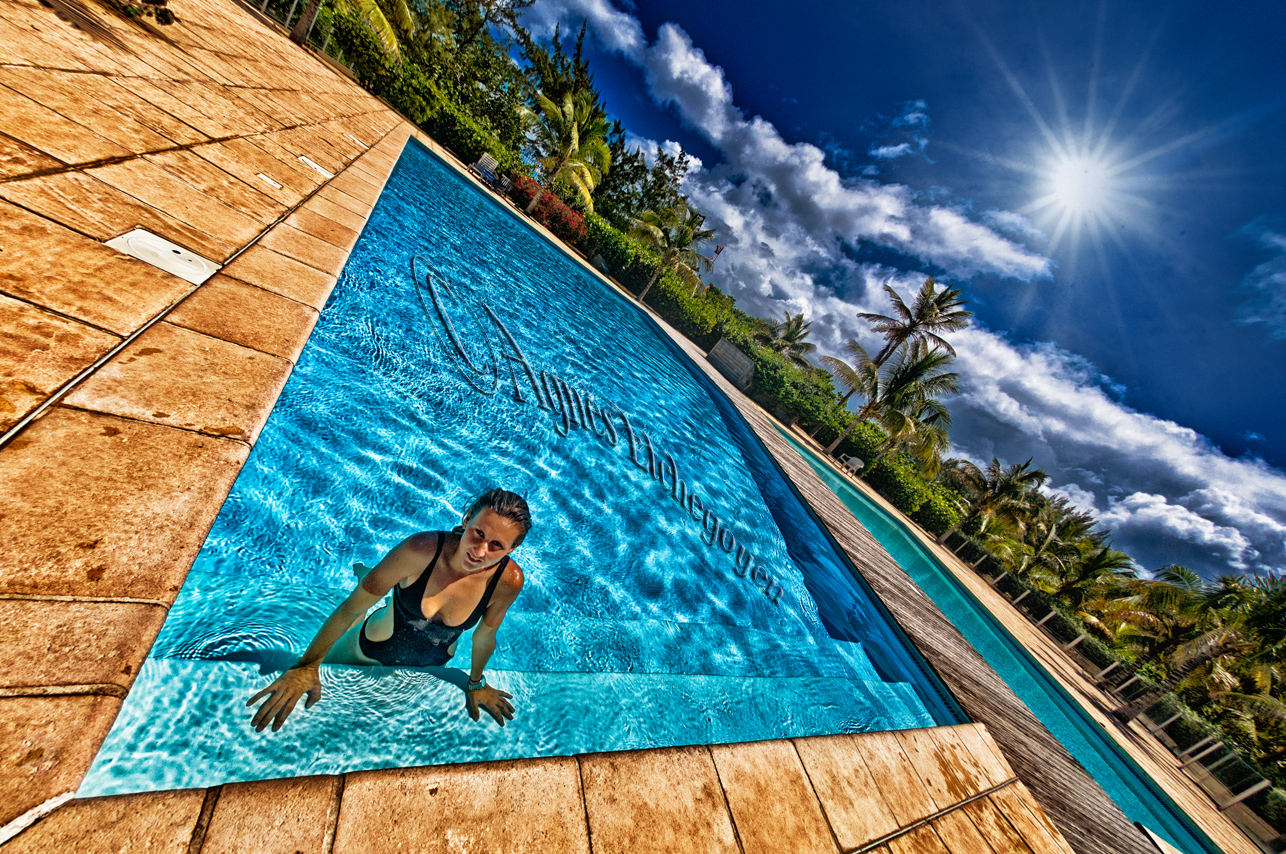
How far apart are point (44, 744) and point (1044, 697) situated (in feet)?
47.5

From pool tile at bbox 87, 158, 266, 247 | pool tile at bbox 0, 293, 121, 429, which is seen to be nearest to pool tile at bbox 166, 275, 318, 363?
pool tile at bbox 0, 293, 121, 429

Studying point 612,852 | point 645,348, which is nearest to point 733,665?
point 612,852

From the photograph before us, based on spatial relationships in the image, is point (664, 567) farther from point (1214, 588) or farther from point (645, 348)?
point (1214, 588)

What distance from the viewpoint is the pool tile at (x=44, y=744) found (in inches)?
39.6

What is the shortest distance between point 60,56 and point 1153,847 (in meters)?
13.5

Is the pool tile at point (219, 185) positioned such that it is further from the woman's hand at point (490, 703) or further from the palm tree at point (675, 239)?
the palm tree at point (675, 239)

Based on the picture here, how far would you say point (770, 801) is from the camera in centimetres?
237

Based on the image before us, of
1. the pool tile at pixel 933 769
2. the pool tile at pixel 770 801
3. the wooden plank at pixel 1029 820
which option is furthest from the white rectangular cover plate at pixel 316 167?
the wooden plank at pixel 1029 820

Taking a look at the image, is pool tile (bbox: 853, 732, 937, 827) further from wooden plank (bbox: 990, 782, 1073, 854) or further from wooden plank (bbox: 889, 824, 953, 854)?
wooden plank (bbox: 990, 782, 1073, 854)

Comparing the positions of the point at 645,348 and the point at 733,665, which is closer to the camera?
the point at 733,665

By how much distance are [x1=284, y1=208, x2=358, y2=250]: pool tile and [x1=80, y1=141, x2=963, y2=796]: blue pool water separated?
1.09 metres

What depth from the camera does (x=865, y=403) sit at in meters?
20.4

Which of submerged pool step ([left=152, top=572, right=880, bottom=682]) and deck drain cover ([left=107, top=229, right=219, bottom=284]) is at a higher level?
deck drain cover ([left=107, top=229, right=219, bottom=284])

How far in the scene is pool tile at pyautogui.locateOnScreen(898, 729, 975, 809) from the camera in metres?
3.20
